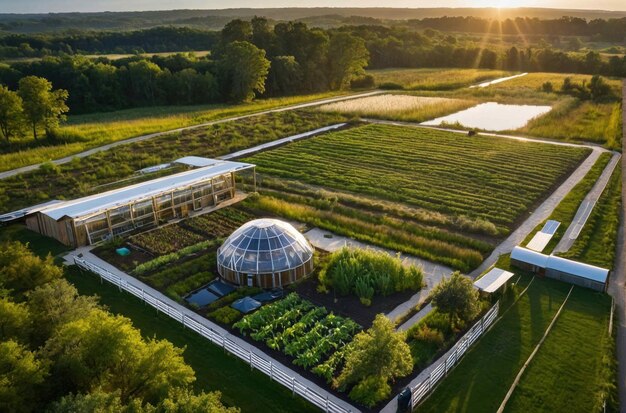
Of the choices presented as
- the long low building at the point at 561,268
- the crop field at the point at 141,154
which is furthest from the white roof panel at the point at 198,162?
the long low building at the point at 561,268

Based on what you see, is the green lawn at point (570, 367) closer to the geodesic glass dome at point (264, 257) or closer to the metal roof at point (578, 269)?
the metal roof at point (578, 269)

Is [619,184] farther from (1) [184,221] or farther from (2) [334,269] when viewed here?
(1) [184,221]

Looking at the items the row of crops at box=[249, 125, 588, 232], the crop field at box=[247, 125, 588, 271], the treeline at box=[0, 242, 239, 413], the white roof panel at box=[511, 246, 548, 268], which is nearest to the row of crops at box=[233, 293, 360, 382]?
the treeline at box=[0, 242, 239, 413]

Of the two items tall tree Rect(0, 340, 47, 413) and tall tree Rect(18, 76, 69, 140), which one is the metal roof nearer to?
tall tree Rect(0, 340, 47, 413)

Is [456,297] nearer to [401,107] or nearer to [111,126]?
[111,126]

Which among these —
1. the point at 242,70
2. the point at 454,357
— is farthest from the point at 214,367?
the point at 242,70

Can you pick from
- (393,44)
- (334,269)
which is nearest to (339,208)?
(334,269)
